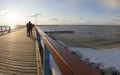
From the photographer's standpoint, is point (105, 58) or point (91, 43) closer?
point (105, 58)

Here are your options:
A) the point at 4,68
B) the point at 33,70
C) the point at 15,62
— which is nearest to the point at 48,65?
the point at 33,70

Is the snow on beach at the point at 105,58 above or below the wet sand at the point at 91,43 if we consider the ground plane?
above

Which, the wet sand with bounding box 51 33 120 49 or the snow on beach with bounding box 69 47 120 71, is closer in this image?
the snow on beach with bounding box 69 47 120 71

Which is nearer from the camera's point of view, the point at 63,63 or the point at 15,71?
the point at 63,63

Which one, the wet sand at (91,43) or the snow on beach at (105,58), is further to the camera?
the wet sand at (91,43)

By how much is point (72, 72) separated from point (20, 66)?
17.3 feet

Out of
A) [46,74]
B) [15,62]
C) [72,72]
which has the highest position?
[72,72]

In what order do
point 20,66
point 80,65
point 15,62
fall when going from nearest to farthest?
point 80,65
point 20,66
point 15,62

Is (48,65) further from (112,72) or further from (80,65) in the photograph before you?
(112,72)

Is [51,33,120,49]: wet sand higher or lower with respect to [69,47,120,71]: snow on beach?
lower

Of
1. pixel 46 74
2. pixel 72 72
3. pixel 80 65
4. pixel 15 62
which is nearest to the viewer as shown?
pixel 72 72

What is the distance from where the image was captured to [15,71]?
594 centimetres

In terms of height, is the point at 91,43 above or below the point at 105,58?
below

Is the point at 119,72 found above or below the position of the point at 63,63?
below
